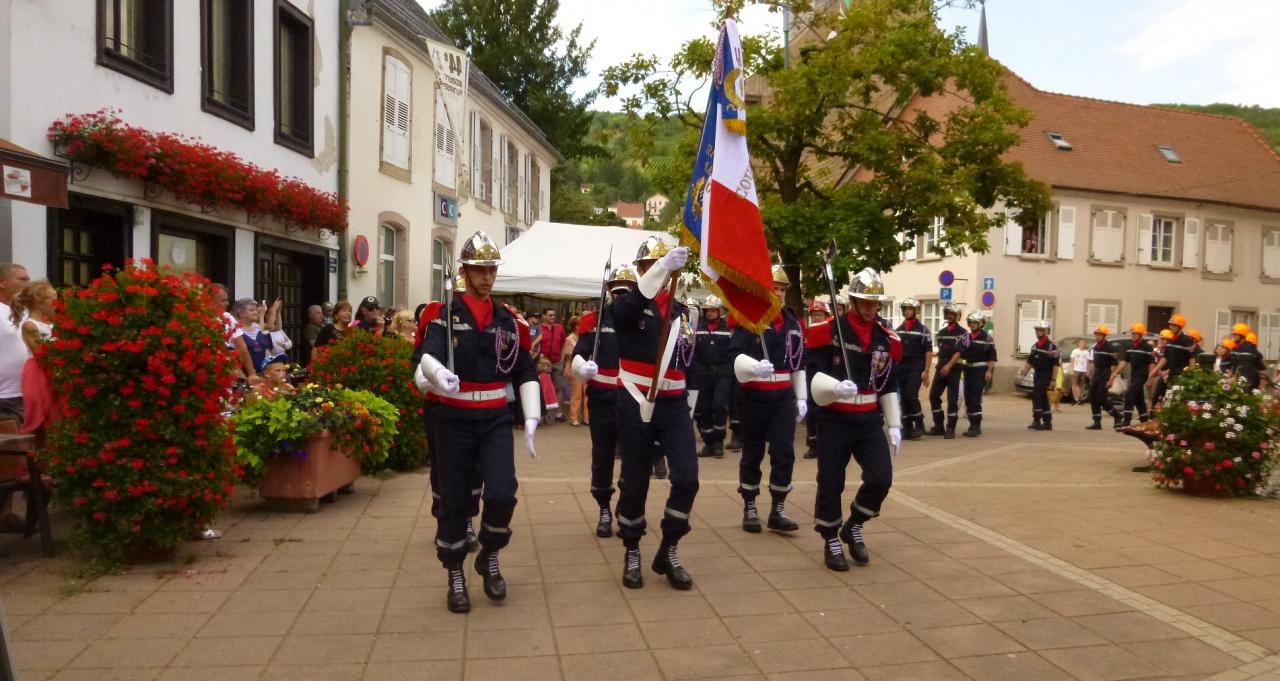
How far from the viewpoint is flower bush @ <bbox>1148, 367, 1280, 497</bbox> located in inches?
361

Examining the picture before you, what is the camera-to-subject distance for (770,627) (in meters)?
5.39

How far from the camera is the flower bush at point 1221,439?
916cm

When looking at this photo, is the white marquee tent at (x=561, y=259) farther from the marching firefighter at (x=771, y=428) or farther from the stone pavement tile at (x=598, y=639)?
the stone pavement tile at (x=598, y=639)

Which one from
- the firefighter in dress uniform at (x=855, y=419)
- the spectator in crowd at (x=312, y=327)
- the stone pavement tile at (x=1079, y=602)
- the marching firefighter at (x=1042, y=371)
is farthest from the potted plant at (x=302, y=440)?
the marching firefighter at (x=1042, y=371)

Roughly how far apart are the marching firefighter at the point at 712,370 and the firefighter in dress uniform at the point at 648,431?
645 centimetres

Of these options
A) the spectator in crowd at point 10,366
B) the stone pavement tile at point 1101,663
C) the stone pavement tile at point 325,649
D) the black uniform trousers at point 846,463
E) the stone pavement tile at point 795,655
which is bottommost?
the stone pavement tile at point 325,649

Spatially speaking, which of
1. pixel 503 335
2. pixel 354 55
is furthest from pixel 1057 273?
pixel 503 335

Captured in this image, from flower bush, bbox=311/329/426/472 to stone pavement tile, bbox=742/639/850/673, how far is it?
5.41m

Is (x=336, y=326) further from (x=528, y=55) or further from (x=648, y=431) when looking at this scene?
(x=528, y=55)

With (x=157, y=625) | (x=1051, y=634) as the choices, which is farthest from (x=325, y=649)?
(x=1051, y=634)

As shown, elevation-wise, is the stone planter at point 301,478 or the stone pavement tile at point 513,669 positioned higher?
the stone planter at point 301,478

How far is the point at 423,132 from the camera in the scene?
66.8ft

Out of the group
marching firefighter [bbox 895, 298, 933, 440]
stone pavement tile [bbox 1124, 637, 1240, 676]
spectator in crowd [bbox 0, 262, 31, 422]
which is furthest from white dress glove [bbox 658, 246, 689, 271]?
marching firefighter [bbox 895, 298, 933, 440]

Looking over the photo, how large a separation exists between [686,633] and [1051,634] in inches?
73.5
